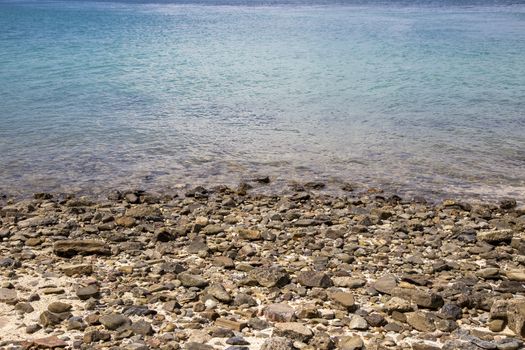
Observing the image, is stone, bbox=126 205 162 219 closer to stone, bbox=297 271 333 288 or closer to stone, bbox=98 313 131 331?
stone, bbox=297 271 333 288

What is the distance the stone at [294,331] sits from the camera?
573 centimetres

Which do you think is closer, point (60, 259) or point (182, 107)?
point (60, 259)

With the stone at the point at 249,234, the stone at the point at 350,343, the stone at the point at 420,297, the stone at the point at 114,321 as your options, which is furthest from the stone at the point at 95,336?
the stone at the point at 249,234

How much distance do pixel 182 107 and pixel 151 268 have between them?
11.4 metres

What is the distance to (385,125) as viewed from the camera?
52.5 feet

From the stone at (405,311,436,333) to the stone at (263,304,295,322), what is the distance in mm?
1093

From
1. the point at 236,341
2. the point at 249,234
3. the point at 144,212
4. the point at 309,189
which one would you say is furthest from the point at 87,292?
the point at 309,189

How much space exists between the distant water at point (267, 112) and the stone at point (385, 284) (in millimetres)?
4273

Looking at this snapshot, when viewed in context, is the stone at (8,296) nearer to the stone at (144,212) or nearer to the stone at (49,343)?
the stone at (49,343)

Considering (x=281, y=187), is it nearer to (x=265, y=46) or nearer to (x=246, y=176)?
(x=246, y=176)

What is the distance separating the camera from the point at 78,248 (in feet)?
26.0

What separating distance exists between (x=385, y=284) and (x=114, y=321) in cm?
279

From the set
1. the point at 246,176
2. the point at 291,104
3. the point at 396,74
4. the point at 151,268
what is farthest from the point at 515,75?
the point at 151,268

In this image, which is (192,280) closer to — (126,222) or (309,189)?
(126,222)
